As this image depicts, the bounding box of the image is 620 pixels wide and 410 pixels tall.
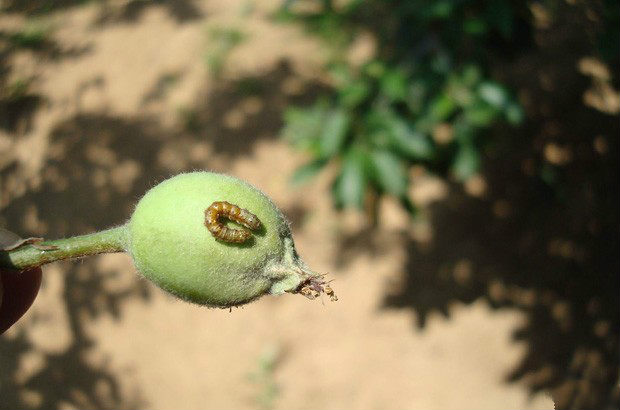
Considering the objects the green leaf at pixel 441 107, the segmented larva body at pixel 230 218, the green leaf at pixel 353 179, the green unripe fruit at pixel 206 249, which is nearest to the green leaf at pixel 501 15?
the green leaf at pixel 441 107

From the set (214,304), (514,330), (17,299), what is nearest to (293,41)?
(514,330)

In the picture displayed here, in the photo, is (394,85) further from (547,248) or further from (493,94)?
(547,248)

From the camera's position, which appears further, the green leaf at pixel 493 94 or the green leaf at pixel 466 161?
the green leaf at pixel 466 161

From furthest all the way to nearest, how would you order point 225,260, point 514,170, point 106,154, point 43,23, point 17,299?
point 43,23
point 106,154
point 514,170
point 17,299
point 225,260

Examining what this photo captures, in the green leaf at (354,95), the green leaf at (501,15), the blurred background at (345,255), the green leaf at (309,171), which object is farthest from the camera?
the blurred background at (345,255)

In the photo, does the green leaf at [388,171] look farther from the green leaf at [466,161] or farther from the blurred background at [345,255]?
the blurred background at [345,255]

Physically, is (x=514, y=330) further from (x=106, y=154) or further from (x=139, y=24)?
(x=139, y=24)
